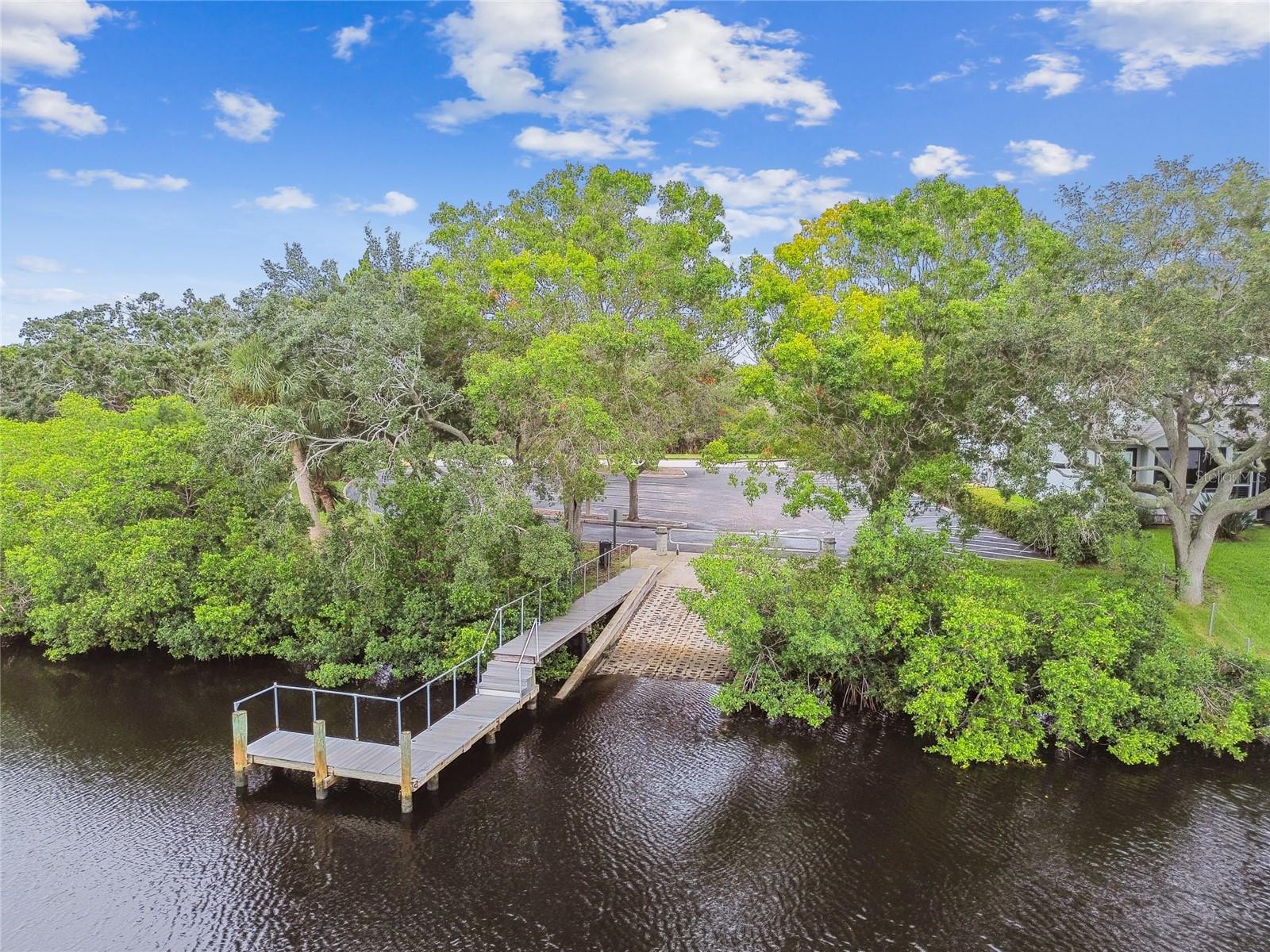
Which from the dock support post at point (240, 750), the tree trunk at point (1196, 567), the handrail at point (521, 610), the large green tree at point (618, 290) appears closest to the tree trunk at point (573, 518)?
the large green tree at point (618, 290)

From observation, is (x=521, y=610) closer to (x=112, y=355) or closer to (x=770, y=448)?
(x=770, y=448)

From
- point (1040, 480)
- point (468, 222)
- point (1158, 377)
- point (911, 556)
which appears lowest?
point (911, 556)

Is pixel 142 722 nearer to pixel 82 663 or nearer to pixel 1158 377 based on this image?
pixel 82 663

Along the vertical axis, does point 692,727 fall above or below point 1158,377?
below

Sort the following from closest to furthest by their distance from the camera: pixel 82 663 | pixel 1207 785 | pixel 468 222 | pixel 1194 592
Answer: pixel 1207 785 < pixel 1194 592 < pixel 82 663 < pixel 468 222

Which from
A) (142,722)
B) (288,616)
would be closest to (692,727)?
(288,616)

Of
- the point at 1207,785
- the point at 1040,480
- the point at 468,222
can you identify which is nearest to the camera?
the point at 1207,785
